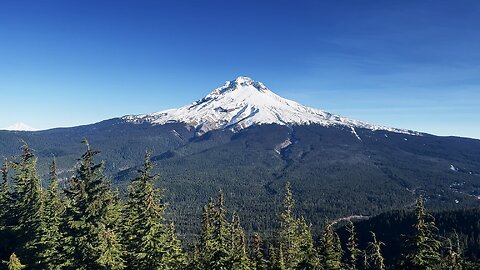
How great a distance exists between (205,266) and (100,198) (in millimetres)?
13336

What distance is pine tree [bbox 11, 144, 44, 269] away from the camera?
3706 cm

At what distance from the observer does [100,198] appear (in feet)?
99.8

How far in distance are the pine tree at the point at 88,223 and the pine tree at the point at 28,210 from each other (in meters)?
8.07

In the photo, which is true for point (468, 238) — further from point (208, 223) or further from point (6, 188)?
point (6, 188)

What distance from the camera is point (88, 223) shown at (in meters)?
29.7

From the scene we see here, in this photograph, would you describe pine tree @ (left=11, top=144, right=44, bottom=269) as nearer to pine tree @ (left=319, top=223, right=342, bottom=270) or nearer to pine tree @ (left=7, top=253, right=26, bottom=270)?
pine tree @ (left=7, top=253, right=26, bottom=270)

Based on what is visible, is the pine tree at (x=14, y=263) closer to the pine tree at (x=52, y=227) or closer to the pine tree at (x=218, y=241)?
the pine tree at (x=52, y=227)

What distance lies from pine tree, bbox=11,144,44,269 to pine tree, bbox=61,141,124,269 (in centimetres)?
807

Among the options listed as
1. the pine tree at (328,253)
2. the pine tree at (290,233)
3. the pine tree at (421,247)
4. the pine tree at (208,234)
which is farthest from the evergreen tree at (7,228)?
the pine tree at (421,247)

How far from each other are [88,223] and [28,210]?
42.2 feet

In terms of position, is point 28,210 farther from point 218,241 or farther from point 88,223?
point 218,241

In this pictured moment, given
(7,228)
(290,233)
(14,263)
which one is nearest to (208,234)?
(14,263)

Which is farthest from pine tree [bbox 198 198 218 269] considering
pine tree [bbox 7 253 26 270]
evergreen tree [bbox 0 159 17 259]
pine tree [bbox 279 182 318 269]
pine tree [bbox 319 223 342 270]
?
evergreen tree [bbox 0 159 17 259]

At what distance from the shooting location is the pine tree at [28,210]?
122 feet
